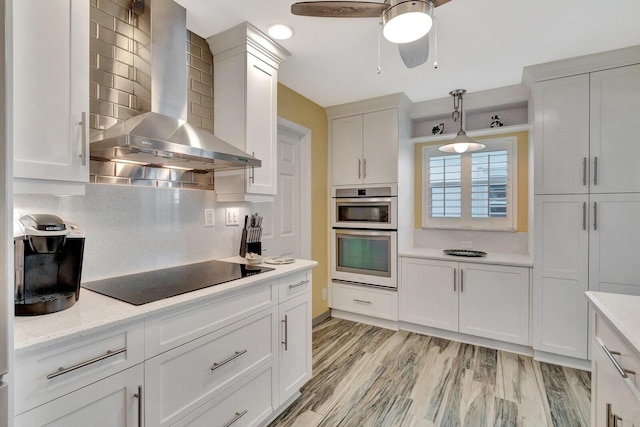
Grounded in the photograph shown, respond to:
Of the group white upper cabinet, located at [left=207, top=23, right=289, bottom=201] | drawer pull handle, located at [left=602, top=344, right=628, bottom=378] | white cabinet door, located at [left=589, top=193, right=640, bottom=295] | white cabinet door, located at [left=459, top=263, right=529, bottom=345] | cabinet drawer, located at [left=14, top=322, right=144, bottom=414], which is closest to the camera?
cabinet drawer, located at [left=14, top=322, right=144, bottom=414]

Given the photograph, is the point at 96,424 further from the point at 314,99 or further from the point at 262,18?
the point at 314,99

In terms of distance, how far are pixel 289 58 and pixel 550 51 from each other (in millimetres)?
2000

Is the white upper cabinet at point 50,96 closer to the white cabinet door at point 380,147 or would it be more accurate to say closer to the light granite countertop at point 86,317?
the light granite countertop at point 86,317

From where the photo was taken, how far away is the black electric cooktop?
1.36 metres

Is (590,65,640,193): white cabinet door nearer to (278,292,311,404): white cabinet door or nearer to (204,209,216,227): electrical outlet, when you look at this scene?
(278,292,311,404): white cabinet door

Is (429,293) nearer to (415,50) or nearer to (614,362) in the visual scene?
(614,362)

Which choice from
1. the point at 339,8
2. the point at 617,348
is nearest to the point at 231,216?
the point at 339,8

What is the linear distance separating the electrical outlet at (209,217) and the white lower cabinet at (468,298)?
6.63 feet

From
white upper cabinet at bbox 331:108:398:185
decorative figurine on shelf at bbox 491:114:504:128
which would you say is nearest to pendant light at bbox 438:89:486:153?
decorative figurine on shelf at bbox 491:114:504:128

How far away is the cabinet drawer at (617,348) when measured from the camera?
38.2 inches

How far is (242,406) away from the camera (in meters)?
1.65

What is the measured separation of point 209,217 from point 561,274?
283 centimetres

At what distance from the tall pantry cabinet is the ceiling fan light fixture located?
181 centimetres

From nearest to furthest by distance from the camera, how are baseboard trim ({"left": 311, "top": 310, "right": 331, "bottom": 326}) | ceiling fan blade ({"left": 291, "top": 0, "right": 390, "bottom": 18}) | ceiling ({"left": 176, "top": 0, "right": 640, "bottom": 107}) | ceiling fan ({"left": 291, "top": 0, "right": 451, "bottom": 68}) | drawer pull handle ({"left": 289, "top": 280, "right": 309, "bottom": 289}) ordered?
1. ceiling fan ({"left": 291, "top": 0, "right": 451, "bottom": 68})
2. ceiling fan blade ({"left": 291, "top": 0, "right": 390, "bottom": 18})
3. ceiling ({"left": 176, "top": 0, "right": 640, "bottom": 107})
4. drawer pull handle ({"left": 289, "top": 280, "right": 309, "bottom": 289})
5. baseboard trim ({"left": 311, "top": 310, "right": 331, "bottom": 326})
